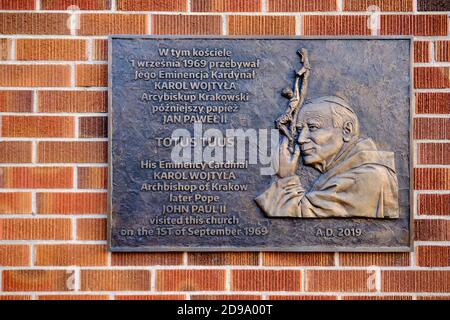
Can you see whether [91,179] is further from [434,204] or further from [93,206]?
[434,204]

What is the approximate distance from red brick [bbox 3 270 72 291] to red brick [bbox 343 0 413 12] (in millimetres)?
2118

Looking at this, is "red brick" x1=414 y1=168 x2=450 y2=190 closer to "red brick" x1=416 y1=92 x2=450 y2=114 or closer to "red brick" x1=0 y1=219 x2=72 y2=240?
"red brick" x1=416 y1=92 x2=450 y2=114

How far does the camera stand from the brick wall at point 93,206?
9.34ft

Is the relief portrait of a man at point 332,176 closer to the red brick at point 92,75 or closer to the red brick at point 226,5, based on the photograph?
Answer: the red brick at point 226,5

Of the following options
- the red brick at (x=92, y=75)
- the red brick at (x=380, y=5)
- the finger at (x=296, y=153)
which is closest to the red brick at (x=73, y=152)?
the red brick at (x=92, y=75)

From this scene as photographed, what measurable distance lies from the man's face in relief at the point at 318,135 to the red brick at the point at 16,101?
1470mm

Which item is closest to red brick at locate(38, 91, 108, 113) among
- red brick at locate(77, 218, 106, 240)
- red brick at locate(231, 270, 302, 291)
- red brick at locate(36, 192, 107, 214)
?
red brick at locate(36, 192, 107, 214)

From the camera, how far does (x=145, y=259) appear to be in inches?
112

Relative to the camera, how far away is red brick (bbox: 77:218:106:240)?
285 centimetres

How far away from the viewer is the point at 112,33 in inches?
113

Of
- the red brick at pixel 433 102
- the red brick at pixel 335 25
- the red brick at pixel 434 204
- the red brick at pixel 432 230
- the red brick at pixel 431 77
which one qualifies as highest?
the red brick at pixel 335 25

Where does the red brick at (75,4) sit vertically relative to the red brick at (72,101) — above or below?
above

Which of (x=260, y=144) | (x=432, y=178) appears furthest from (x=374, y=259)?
(x=260, y=144)

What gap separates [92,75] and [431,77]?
1.85 m
